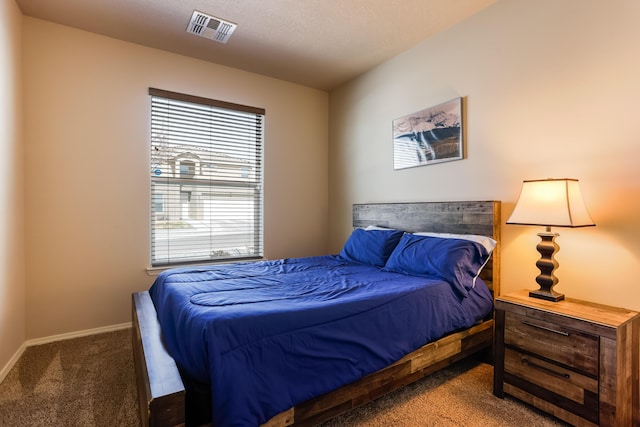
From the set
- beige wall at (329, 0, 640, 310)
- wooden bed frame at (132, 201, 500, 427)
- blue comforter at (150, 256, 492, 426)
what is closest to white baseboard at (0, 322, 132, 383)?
wooden bed frame at (132, 201, 500, 427)

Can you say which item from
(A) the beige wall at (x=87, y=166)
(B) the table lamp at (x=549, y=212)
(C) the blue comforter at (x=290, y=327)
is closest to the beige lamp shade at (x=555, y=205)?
(B) the table lamp at (x=549, y=212)

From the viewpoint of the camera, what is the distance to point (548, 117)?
2131mm

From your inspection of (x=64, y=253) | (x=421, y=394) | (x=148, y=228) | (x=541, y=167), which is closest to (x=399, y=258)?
(x=421, y=394)

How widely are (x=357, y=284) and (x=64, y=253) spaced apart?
2.52m

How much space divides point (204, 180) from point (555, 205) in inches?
118

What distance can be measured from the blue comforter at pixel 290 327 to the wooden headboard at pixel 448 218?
0.22 m

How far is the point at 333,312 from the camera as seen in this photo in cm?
158

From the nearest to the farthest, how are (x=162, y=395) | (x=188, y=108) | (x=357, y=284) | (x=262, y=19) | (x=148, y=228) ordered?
(x=162, y=395), (x=357, y=284), (x=262, y=19), (x=148, y=228), (x=188, y=108)

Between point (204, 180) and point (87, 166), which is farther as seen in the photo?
point (204, 180)

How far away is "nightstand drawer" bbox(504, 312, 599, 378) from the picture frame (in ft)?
4.47

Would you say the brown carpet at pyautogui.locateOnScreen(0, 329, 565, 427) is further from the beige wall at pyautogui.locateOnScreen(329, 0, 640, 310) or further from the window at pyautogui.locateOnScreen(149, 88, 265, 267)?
the window at pyautogui.locateOnScreen(149, 88, 265, 267)

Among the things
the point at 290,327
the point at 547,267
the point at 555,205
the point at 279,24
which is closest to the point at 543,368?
the point at 547,267

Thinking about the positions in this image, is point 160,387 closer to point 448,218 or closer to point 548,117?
point 448,218

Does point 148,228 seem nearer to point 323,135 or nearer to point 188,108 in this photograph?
point 188,108
